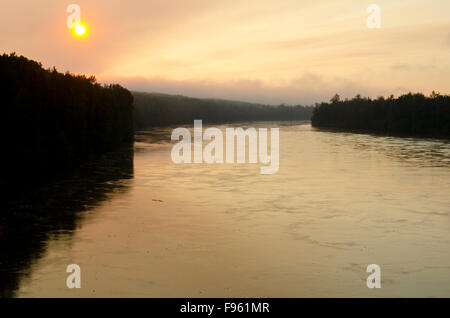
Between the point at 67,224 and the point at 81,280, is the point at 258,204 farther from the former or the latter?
the point at 81,280

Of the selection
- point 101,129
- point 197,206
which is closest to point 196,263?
point 197,206

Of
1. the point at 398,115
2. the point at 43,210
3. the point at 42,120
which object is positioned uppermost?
the point at 398,115

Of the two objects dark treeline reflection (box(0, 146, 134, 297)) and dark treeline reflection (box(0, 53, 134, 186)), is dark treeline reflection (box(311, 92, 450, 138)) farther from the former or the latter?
dark treeline reflection (box(0, 146, 134, 297))

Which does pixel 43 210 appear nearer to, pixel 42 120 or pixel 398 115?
pixel 42 120

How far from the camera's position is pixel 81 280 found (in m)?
15.4

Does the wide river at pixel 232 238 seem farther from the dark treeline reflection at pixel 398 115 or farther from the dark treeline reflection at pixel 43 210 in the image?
the dark treeline reflection at pixel 398 115

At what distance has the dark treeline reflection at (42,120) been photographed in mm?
35969

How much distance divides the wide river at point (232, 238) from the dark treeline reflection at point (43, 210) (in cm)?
7

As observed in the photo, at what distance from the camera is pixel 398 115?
13312 cm

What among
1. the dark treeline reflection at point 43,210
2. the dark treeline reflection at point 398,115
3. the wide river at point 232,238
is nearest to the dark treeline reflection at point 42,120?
the dark treeline reflection at point 43,210

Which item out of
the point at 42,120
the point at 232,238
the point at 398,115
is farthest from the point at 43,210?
the point at 398,115

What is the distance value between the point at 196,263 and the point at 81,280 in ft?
12.2

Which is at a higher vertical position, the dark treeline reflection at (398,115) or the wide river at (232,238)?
the dark treeline reflection at (398,115)

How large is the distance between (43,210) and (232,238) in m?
11.4
